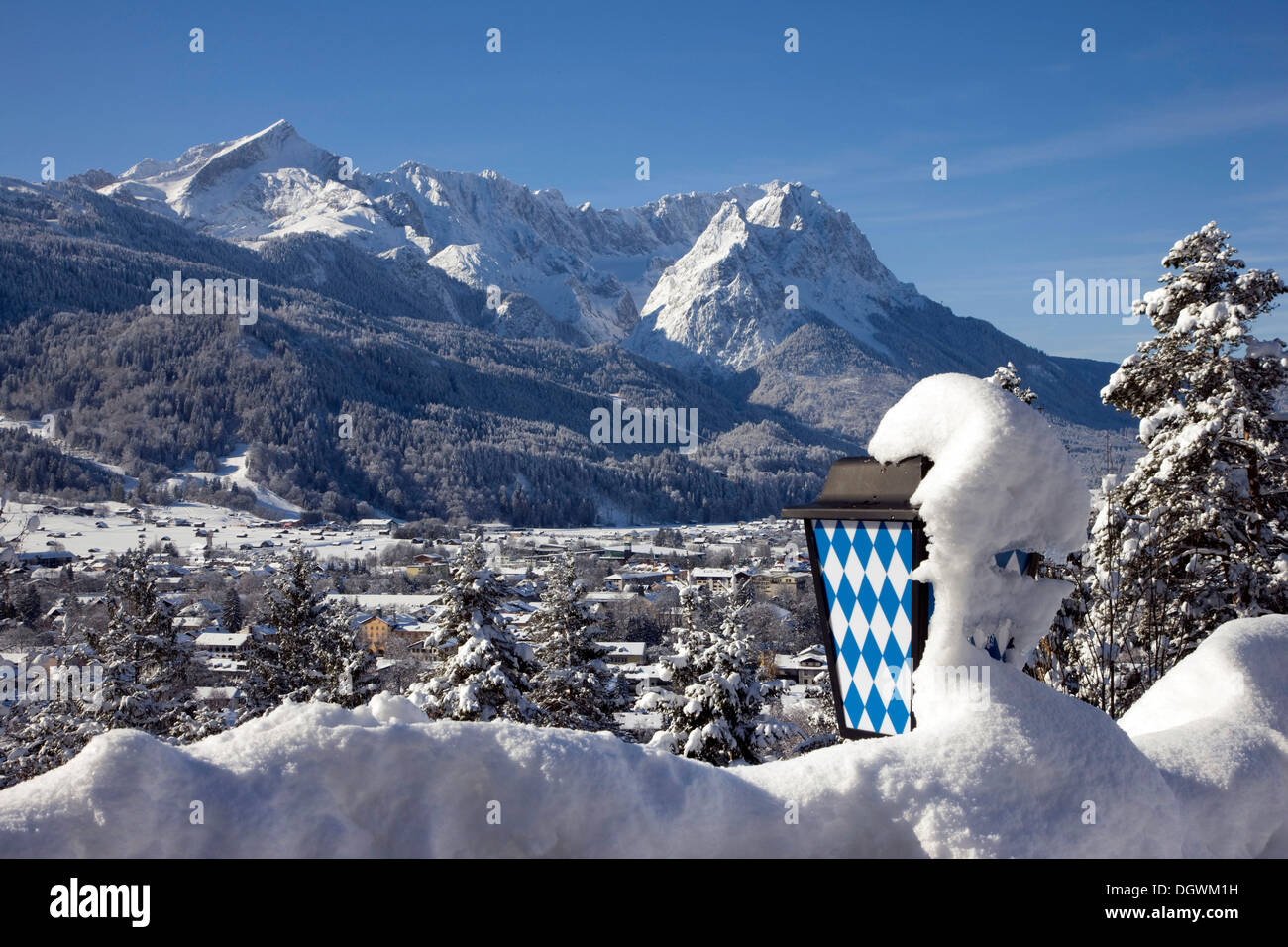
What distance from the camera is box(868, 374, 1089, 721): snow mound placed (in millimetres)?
2078

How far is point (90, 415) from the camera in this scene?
13475 centimetres

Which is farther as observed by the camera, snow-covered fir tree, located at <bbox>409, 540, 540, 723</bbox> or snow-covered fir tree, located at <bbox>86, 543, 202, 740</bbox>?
snow-covered fir tree, located at <bbox>86, 543, 202, 740</bbox>

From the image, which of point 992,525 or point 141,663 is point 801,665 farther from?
point 992,525

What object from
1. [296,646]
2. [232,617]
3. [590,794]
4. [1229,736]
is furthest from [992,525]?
[232,617]

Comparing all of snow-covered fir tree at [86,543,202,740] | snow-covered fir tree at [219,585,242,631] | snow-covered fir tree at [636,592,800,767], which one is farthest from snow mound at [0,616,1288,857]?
snow-covered fir tree at [219,585,242,631]

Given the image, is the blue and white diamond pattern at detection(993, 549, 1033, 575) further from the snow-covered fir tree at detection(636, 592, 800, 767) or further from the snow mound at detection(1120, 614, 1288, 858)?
the snow-covered fir tree at detection(636, 592, 800, 767)

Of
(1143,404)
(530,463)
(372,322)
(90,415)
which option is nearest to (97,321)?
(90,415)

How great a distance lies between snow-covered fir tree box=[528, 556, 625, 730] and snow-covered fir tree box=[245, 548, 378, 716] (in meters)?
3.33

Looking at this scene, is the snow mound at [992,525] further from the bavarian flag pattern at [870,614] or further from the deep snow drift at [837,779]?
the bavarian flag pattern at [870,614]

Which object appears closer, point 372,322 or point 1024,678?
point 1024,678

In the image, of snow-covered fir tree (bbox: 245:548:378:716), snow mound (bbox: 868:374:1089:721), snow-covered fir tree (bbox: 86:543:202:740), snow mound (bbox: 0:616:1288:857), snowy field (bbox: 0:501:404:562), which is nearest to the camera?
snow mound (bbox: 0:616:1288:857)
